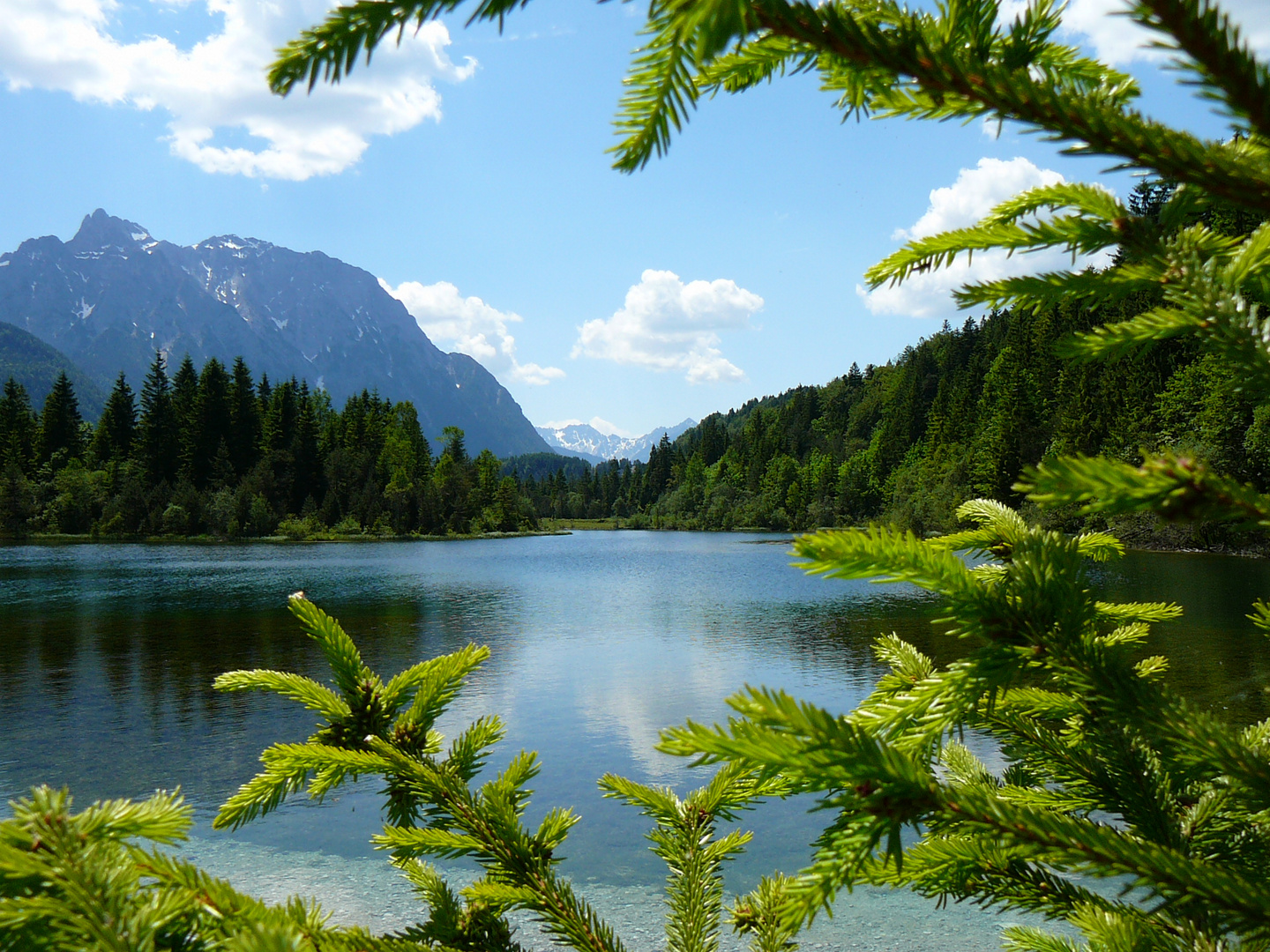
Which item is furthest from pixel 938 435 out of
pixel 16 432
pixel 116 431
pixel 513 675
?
pixel 16 432

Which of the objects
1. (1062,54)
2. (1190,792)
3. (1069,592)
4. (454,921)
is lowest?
(454,921)

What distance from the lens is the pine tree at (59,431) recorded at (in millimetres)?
74062

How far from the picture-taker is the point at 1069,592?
0.77m

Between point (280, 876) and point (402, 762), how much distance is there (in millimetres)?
8814

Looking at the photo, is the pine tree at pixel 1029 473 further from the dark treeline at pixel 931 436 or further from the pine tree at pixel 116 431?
the pine tree at pixel 116 431

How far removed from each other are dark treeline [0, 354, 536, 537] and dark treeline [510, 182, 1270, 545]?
50.6m

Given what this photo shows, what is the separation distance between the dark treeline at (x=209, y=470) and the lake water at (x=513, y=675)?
28692mm

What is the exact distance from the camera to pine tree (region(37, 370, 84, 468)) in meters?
74.1

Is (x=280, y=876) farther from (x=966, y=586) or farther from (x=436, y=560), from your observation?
(x=436, y=560)

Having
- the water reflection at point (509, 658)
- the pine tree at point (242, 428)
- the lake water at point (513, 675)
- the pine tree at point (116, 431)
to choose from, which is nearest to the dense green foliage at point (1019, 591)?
the lake water at point (513, 675)

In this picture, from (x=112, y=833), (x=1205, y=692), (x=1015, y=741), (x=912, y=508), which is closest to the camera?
(x=112, y=833)

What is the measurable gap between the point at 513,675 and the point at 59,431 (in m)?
80.3

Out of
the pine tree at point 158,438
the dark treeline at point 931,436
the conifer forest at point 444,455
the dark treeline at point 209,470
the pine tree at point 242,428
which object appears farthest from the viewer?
the pine tree at point 242,428

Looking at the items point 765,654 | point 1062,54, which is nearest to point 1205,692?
point 765,654
